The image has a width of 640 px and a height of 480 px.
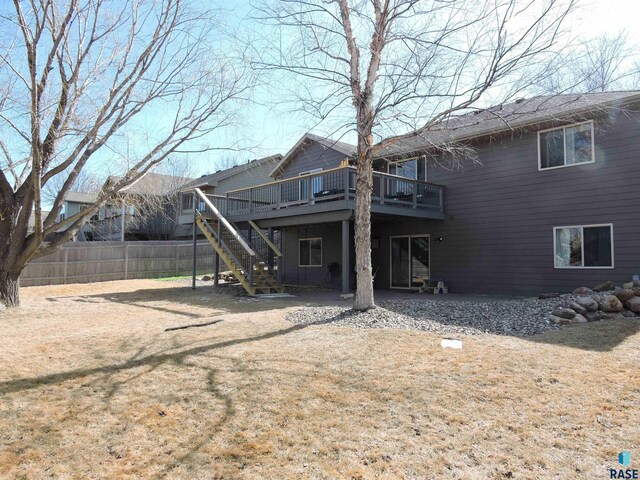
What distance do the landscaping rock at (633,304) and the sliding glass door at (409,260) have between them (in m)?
6.63

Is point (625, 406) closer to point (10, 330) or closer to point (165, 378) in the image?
point (165, 378)

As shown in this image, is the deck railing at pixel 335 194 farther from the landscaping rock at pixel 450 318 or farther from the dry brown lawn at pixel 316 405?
the dry brown lawn at pixel 316 405

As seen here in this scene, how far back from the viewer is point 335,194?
12.4 m

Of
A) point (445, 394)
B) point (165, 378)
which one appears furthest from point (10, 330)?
point (445, 394)

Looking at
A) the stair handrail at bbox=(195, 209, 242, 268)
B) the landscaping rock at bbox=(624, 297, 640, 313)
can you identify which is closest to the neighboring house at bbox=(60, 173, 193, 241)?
the stair handrail at bbox=(195, 209, 242, 268)

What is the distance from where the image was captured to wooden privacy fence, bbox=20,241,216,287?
1730 cm

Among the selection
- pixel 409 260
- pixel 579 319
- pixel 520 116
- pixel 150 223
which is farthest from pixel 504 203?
pixel 150 223

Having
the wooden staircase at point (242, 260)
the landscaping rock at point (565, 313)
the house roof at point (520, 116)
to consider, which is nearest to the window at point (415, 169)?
the house roof at point (520, 116)

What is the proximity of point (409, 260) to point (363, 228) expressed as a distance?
7.38 meters

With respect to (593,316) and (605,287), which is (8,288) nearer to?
(593,316)

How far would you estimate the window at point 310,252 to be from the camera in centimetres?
1761

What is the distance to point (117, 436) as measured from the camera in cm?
325

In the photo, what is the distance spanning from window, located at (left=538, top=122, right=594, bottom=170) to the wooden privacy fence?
17.0 m

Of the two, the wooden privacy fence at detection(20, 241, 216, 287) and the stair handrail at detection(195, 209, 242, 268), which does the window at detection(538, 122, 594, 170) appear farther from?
the wooden privacy fence at detection(20, 241, 216, 287)
